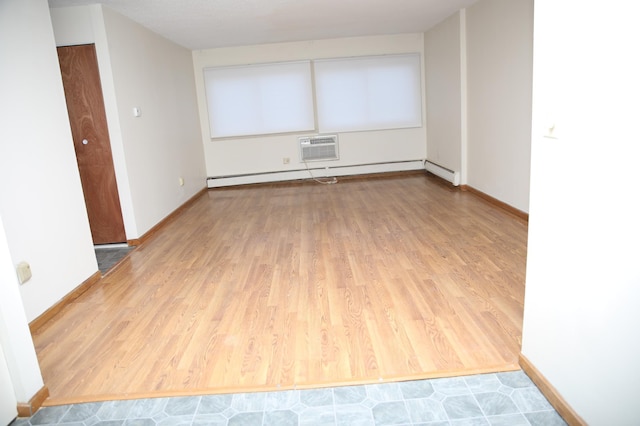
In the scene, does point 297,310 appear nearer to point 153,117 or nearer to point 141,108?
point 141,108

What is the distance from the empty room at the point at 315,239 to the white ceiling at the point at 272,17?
0.18ft

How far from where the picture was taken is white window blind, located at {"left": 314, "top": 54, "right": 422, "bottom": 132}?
7.42 metres

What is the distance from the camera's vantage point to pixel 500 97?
486cm

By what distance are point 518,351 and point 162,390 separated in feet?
5.67

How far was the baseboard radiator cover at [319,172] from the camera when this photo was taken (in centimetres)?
766

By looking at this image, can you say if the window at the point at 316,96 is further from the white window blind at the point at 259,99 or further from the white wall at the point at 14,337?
the white wall at the point at 14,337

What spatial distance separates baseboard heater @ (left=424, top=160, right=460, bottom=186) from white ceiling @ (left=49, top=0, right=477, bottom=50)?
2.08 meters

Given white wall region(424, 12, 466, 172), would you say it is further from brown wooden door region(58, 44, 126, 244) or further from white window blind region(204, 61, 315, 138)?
brown wooden door region(58, 44, 126, 244)

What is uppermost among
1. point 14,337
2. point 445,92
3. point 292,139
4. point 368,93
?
point 368,93

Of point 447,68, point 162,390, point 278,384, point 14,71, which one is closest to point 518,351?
point 278,384

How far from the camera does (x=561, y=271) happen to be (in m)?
1.75

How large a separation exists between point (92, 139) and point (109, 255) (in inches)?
44.5

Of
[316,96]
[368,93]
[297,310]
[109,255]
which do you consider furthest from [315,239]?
[368,93]

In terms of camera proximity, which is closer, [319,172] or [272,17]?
[272,17]
